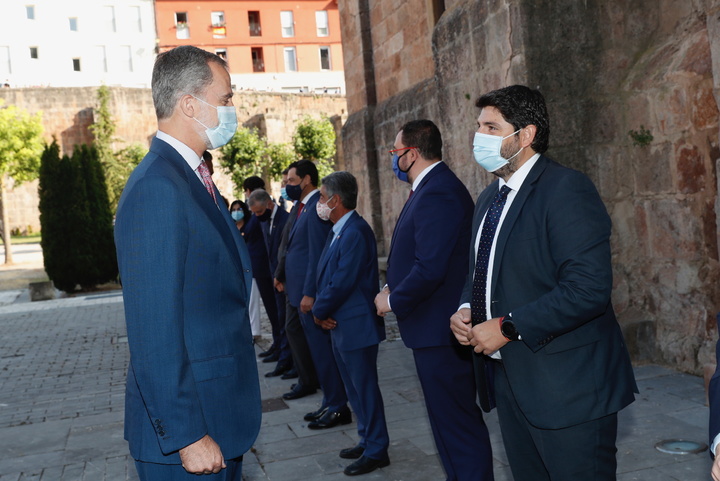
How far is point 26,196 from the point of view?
42438 mm

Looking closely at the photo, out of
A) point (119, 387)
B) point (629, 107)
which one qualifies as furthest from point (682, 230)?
point (119, 387)

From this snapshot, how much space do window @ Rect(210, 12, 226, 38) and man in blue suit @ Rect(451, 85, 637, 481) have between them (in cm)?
5491

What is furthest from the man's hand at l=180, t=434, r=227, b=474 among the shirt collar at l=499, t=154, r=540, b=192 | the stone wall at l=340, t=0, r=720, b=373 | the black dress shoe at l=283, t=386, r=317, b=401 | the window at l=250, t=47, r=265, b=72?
the window at l=250, t=47, r=265, b=72

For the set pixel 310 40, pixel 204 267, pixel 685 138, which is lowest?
pixel 204 267

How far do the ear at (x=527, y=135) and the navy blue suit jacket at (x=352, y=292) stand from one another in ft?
7.06

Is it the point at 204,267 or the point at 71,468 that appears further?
the point at 71,468

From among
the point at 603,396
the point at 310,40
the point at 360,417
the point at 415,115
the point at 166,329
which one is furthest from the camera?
the point at 310,40

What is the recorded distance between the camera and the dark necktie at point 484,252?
301cm

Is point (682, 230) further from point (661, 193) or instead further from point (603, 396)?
point (603, 396)

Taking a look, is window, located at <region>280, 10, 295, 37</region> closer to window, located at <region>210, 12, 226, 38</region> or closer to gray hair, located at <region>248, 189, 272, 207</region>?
window, located at <region>210, 12, 226, 38</region>

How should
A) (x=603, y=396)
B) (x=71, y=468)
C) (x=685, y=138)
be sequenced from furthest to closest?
(x=685, y=138), (x=71, y=468), (x=603, y=396)

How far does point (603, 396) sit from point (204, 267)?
143 centimetres

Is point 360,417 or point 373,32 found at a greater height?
point 373,32

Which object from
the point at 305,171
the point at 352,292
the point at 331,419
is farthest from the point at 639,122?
→ the point at 331,419
